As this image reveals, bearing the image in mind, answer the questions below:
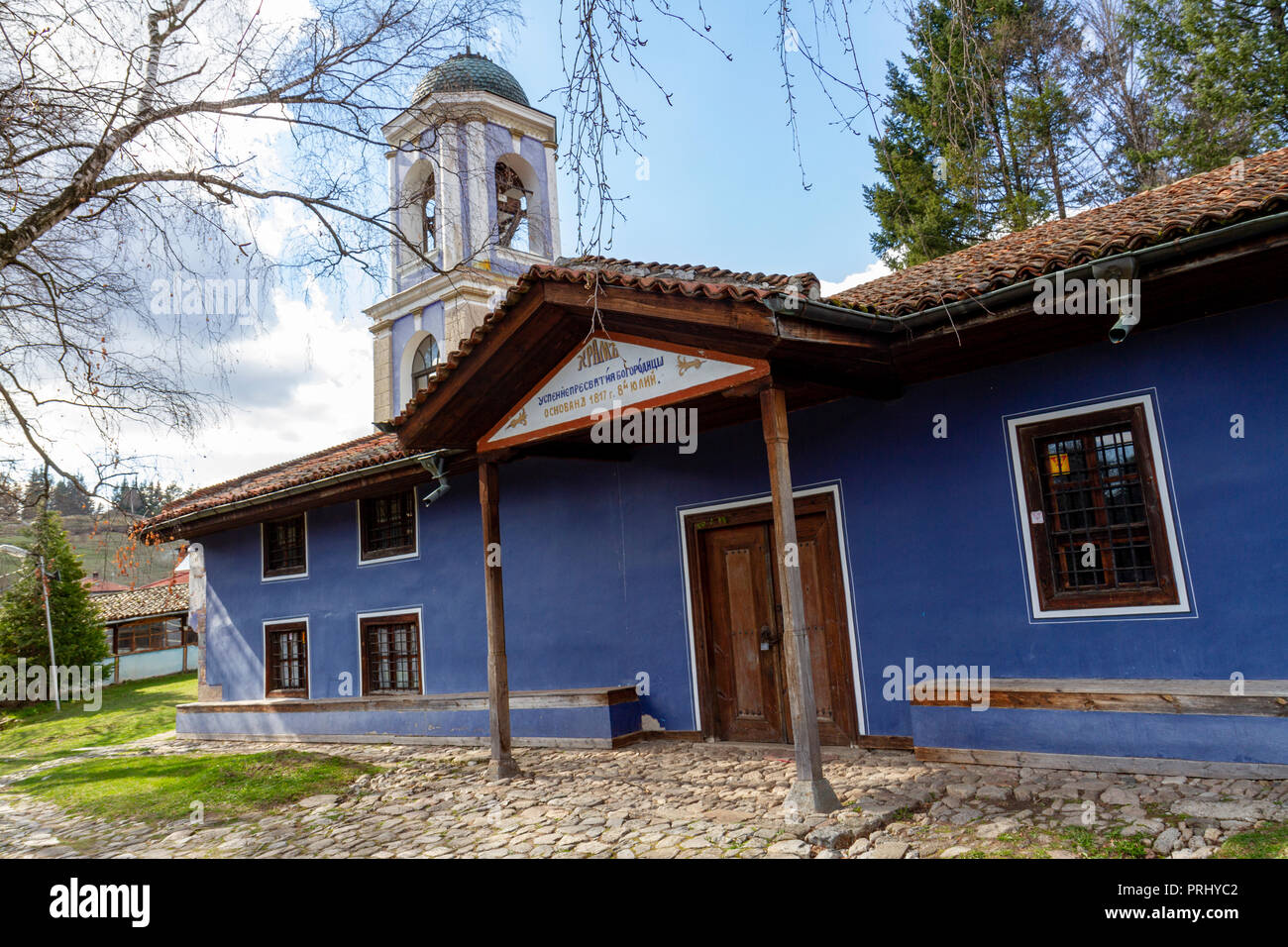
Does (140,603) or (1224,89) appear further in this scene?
(140,603)

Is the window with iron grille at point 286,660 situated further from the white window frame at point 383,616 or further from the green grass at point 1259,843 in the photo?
the green grass at point 1259,843

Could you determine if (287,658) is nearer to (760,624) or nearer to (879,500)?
(760,624)

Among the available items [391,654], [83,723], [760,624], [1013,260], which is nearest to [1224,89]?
[1013,260]

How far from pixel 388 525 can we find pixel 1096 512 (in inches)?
347

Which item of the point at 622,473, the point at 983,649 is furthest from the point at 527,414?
the point at 983,649

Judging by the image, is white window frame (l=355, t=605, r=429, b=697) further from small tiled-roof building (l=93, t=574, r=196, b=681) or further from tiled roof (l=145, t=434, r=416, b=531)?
small tiled-roof building (l=93, t=574, r=196, b=681)

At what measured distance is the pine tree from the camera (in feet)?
78.8

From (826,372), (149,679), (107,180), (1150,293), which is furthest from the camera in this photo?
(149,679)

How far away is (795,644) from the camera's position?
547 cm

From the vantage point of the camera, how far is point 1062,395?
625cm

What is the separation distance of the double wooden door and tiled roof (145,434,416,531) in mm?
3431

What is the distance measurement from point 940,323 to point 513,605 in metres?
6.08

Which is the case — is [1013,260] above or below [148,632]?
above
